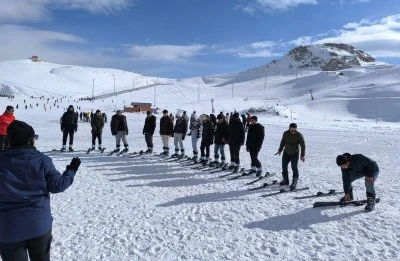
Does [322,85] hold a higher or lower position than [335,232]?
higher

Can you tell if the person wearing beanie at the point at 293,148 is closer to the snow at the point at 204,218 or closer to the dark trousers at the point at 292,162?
the dark trousers at the point at 292,162

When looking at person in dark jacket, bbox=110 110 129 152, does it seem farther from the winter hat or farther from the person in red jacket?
the winter hat

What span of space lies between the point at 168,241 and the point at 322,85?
131 metres

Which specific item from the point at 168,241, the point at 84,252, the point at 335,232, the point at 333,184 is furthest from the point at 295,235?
the point at 333,184

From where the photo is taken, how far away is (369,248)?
17.6ft

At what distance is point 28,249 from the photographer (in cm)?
328

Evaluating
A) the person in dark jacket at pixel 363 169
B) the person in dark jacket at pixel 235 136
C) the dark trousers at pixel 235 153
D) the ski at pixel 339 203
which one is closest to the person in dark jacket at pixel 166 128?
the person in dark jacket at pixel 235 136

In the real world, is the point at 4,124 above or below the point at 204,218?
above

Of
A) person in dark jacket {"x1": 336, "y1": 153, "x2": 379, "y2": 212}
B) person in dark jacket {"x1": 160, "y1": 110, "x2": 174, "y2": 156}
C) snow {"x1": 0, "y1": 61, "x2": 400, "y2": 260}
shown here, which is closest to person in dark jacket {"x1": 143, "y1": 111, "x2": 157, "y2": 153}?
person in dark jacket {"x1": 160, "y1": 110, "x2": 174, "y2": 156}

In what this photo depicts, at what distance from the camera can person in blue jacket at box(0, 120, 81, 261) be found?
315 centimetres

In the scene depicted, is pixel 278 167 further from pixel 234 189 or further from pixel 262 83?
pixel 262 83

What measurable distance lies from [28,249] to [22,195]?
479 mm

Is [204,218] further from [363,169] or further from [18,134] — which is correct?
[18,134]

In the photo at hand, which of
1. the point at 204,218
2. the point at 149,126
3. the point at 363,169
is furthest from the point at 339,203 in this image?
the point at 149,126
